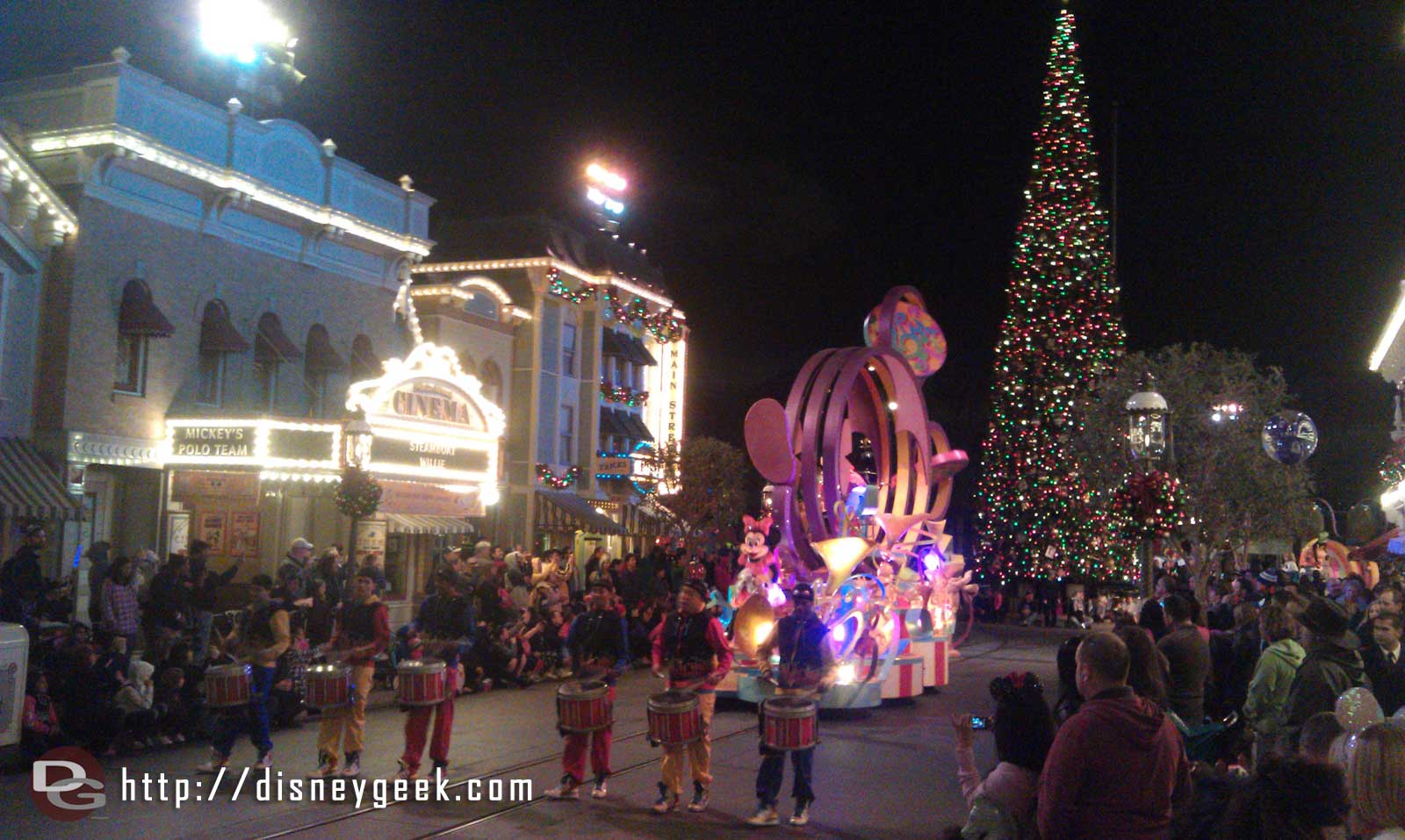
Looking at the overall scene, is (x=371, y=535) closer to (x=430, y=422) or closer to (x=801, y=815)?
(x=430, y=422)

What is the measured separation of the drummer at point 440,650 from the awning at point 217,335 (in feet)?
38.7

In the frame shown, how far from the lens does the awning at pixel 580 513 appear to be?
3541cm

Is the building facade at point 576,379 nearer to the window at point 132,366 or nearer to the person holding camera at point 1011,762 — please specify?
the window at point 132,366

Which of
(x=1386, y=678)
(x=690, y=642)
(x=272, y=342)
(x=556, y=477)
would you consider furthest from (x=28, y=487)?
(x=556, y=477)

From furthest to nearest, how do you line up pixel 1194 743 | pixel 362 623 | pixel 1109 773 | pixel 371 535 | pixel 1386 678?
1. pixel 371 535
2. pixel 362 623
3. pixel 1386 678
4. pixel 1194 743
5. pixel 1109 773

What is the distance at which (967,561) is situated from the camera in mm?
39812

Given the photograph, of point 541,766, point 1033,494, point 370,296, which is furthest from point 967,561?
point 541,766

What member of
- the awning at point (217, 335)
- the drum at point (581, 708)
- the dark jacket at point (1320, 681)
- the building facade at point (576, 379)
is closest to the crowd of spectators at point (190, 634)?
the drum at point (581, 708)

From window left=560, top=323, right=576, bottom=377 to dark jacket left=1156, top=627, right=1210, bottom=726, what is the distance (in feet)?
98.1

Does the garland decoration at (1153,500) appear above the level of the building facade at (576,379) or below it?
below

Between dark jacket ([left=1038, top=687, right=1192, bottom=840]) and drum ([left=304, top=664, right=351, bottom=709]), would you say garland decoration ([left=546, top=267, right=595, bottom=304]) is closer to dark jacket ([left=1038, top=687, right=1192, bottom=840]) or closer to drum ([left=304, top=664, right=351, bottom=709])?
drum ([left=304, top=664, right=351, bottom=709])

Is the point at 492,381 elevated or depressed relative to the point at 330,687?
elevated

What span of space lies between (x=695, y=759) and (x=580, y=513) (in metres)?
26.3

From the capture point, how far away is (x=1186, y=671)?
8.09m
